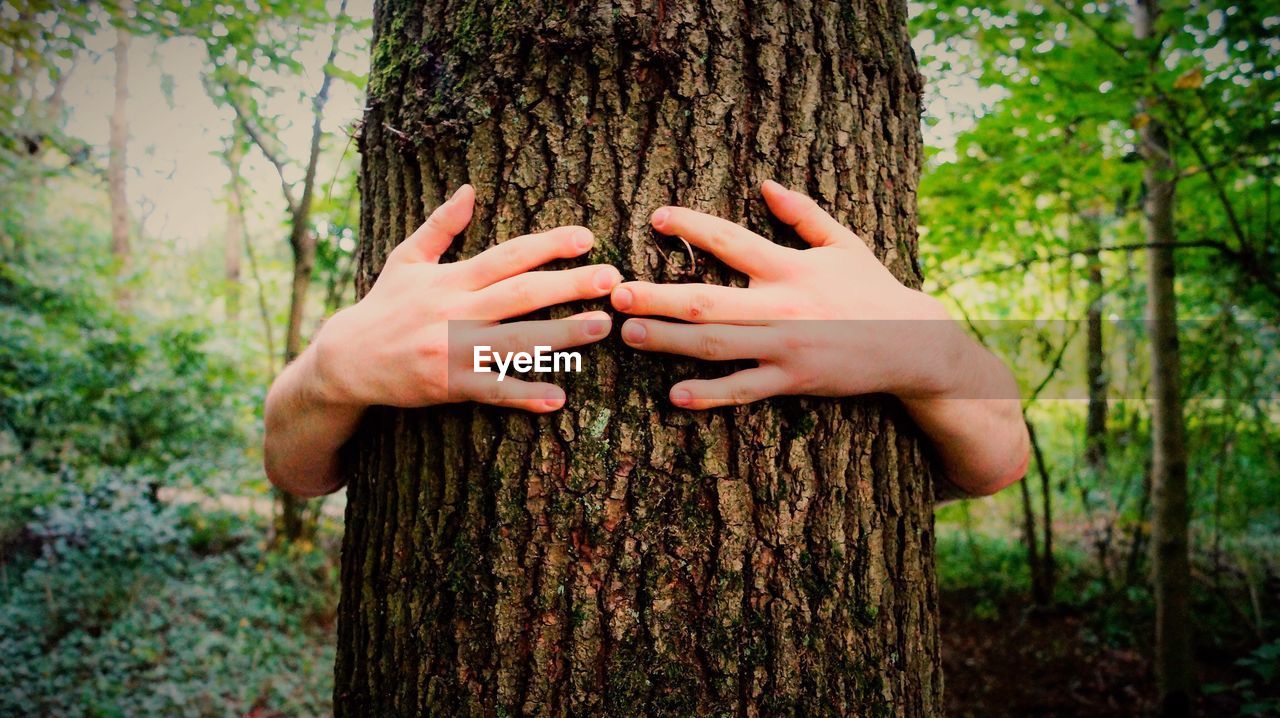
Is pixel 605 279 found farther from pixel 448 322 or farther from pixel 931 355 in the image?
pixel 931 355

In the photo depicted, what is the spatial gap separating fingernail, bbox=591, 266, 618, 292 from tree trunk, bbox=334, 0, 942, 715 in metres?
0.06

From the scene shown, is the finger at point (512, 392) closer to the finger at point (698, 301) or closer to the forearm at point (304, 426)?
the finger at point (698, 301)

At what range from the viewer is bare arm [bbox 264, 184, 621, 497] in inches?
43.4

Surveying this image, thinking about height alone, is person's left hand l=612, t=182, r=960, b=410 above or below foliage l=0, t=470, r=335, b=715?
above

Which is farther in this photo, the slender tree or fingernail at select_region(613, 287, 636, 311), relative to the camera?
the slender tree

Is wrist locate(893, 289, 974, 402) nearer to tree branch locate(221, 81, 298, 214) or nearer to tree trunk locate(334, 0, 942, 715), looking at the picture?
tree trunk locate(334, 0, 942, 715)

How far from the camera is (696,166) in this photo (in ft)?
3.91

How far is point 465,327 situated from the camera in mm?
1118

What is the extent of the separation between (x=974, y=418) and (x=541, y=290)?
0.95 m

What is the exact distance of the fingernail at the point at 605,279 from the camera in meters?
1.11

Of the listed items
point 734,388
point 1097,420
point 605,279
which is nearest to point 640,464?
point 734,388

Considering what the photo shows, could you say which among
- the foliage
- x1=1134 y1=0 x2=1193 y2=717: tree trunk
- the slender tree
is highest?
the slender tree

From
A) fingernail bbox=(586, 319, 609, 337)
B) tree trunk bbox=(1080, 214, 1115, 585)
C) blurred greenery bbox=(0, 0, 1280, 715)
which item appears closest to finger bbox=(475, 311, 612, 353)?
fingernail bbox=(586, 319, 609, 337)

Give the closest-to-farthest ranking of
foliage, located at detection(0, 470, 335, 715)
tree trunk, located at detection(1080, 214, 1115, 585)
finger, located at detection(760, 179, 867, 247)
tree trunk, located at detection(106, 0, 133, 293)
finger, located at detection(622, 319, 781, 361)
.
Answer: finger, located at detection(622, 319, 781, 361), finger, located at detection(760, 179, 867, 247), foliage, located at detection(0, 470, 335, 715), tree trunk, located at detection(1080, 214, 1115, 585), tree trunk, located at detection(106, 0, 133, 293)
